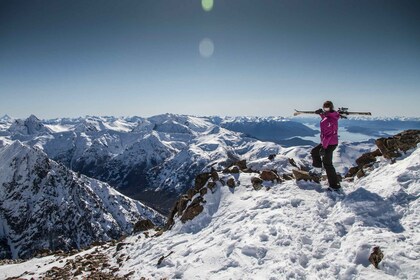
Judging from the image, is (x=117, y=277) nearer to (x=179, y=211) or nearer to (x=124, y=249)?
(x=124, y=249)

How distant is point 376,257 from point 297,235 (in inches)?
136

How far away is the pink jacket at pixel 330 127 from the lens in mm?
17094

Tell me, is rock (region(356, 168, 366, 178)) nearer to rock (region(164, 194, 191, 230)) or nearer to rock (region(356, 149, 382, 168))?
rock (region(356, 149, 382, 168))

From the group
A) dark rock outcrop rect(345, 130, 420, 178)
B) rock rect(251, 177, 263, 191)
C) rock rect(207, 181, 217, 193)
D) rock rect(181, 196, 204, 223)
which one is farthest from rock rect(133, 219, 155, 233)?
dark rock outcrop rect(345, 130, 420, 178)

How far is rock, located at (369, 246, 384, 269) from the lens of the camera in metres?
10.1

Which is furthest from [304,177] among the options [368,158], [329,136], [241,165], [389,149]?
[241,165]

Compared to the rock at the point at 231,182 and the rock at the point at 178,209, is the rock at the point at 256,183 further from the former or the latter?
the rock at the point at 178,209

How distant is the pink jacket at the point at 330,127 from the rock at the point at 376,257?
7.72 metres

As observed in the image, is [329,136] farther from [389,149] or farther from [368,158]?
[368,158]

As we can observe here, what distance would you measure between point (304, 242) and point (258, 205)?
Answer: 4917mm

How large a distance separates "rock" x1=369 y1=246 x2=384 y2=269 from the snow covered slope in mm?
150

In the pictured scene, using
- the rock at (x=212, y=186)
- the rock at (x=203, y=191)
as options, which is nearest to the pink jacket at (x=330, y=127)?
the rock at (x=212, y=186)

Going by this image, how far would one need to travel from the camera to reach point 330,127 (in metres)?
17.1

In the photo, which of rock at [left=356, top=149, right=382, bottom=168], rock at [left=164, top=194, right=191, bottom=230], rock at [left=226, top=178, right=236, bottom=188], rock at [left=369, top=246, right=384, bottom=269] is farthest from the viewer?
rock at [left=164, top=194, right=191, bottom=230]
